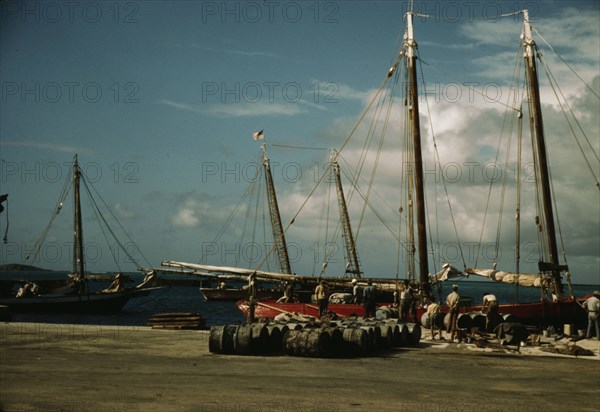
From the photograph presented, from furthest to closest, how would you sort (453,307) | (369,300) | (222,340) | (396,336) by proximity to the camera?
(369,300) → (453,307) → (396,336) → (222,340)

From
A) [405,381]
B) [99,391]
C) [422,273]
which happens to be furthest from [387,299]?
[99,391]

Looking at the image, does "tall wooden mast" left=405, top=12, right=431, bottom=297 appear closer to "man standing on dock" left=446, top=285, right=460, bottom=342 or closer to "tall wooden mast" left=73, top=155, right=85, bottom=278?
"man standing on dock" left=446, top=285, right=460, bottom=342

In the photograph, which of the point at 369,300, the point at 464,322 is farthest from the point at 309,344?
the point at 369,300

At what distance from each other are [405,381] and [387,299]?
34.2 m

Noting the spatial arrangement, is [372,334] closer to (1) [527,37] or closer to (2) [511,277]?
(2) [511,277]

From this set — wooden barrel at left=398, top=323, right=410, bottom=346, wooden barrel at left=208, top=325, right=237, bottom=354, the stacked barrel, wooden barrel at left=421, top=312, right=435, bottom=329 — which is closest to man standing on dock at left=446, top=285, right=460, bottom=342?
wooden barrel at left=421, top=312, right=435, bottom=329

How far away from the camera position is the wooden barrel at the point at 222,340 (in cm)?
2031

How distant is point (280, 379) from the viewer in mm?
15578

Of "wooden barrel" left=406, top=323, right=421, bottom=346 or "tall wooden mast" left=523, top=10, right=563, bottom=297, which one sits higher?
"tall wooden mast" left=523, top=10, right=563, bottom=297

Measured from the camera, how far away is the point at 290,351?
20.2m

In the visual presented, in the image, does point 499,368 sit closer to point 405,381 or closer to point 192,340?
point 405,381

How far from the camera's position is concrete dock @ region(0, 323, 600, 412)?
41.9 ft

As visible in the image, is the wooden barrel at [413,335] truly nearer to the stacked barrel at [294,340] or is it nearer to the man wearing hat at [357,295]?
the stacked barrel at [294,340]

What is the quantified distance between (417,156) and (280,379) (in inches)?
992
